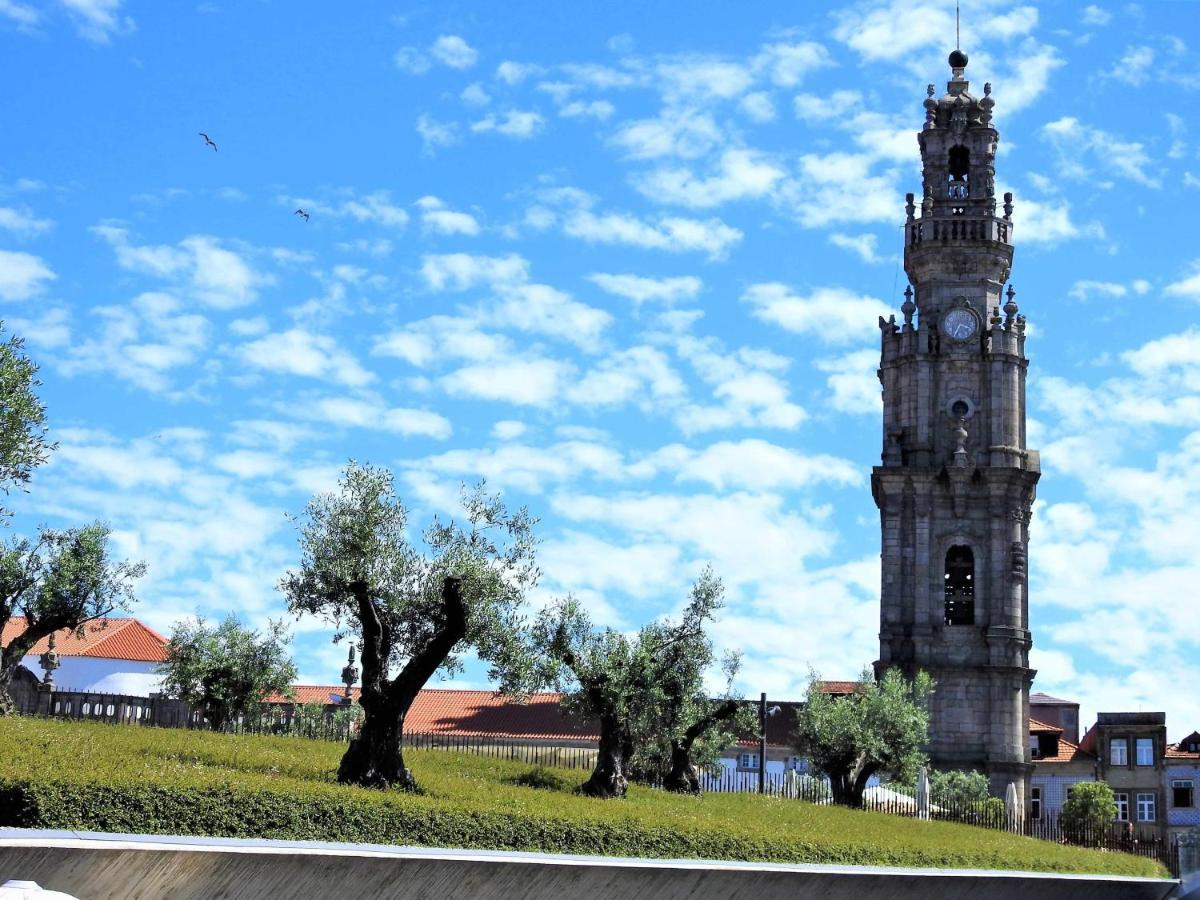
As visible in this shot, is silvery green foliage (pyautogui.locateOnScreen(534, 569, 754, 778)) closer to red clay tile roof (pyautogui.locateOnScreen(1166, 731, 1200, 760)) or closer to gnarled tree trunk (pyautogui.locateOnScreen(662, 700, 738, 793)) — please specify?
gnarled tree trunk (pyautogui.locateOnScreen(662, 700, 738, 793))

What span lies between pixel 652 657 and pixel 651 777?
8.88m

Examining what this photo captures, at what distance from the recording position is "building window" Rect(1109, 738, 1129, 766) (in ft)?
317

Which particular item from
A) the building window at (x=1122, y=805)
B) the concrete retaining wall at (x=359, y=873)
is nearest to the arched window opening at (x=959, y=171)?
the building window at (x=1122, y=805)

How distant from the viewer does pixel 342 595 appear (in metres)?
33.1

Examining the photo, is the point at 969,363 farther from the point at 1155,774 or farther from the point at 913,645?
the point at 1155,774

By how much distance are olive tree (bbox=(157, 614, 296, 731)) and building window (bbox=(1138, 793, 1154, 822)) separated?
63089 mm

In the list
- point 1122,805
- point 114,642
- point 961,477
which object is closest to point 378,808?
point 961,477

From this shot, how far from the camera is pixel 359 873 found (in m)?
20.4

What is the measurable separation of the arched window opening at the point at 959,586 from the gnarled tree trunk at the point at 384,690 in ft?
174

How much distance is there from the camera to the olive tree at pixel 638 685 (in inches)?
1590

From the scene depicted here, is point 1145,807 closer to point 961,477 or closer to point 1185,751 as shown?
point 1185,751

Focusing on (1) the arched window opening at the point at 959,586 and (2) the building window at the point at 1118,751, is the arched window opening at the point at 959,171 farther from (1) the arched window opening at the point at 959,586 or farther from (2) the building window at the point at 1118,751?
(2) the building window at the point at 1118,751

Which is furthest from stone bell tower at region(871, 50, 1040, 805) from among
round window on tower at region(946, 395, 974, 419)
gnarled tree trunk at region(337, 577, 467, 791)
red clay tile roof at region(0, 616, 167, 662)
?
gnarled tree trunk at region(337, 577, 467, 791)

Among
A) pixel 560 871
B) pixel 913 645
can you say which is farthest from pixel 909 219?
pixel 560 871
